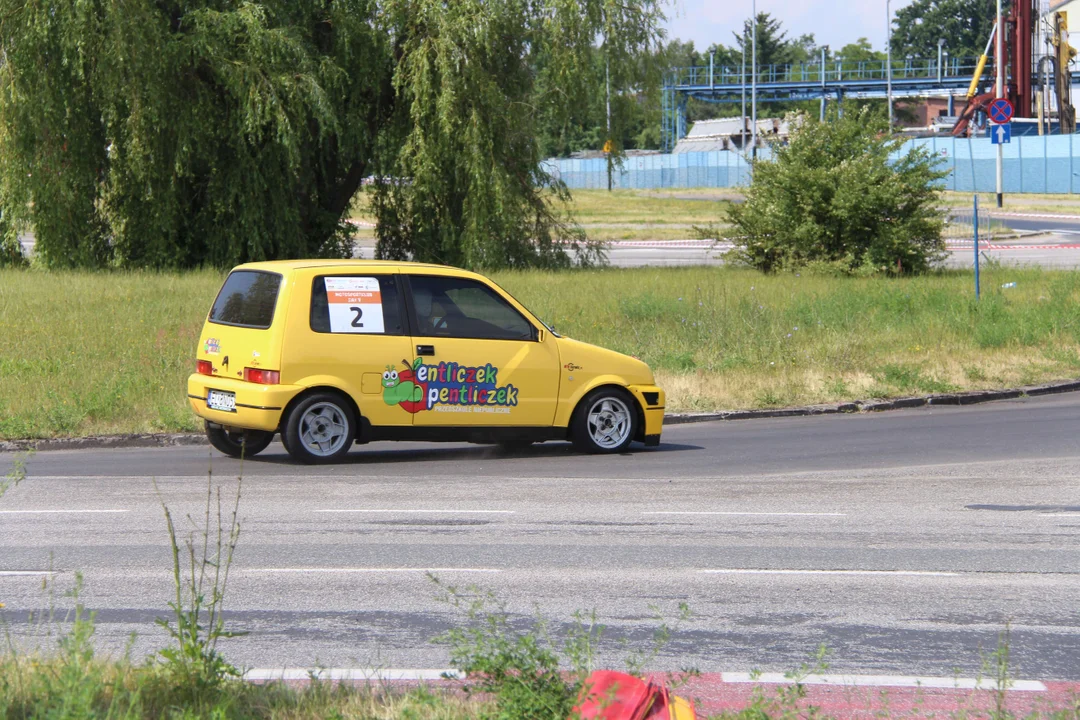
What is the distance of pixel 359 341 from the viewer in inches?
447

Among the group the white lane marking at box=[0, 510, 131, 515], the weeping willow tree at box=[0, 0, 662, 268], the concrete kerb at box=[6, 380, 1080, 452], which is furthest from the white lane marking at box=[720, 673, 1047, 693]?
the weeping willow tree at box=[0, 0, 662, 268]

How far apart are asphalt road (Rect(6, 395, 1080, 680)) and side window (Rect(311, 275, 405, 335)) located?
48.7 inches

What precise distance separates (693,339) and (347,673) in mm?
13500

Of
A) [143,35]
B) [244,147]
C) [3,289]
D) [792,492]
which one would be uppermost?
[143,35]

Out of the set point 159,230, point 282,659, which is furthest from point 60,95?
point 282,659

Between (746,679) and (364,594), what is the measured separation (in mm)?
2261

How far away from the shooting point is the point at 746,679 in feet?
17.2

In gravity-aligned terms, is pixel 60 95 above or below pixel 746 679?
above

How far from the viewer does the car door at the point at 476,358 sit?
11.6m

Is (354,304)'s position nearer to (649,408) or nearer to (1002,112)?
(649,408)

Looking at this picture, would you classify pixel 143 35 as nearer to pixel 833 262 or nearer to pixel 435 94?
pixel 435 94

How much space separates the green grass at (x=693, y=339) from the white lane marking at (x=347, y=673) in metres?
8.70

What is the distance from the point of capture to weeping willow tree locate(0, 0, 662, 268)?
84.0ft

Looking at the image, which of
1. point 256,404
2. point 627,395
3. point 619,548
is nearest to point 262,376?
point 256,404
